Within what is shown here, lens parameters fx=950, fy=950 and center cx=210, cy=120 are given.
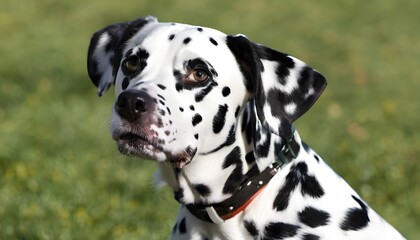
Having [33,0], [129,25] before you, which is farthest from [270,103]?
[33,0]

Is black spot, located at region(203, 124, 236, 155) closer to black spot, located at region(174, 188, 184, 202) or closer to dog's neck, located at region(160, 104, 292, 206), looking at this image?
dog's neck, located at region(160, 104, 292, 206)

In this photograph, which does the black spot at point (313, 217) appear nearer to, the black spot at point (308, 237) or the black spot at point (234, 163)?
the black spot at point (308, 237)

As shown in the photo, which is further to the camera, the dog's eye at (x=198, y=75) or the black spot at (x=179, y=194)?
the black spot at (x=179, y=194)

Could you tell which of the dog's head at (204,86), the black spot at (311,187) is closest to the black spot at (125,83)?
the dog's head at (204,86)

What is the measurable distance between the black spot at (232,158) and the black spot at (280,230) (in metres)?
0.37

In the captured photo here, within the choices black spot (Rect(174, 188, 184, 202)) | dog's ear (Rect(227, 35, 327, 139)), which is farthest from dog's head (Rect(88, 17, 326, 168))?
black spot (Rect(174, 188, 184, 202))

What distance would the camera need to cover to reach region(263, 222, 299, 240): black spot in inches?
191

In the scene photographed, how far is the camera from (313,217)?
16.0 ft

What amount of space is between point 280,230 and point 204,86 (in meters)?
0.83

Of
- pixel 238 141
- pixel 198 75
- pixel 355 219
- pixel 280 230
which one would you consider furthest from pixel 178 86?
pixel 355 219

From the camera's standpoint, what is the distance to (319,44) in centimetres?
1656

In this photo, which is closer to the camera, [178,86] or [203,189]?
[178,86]

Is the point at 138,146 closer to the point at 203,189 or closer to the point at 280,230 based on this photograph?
the point at 203,189

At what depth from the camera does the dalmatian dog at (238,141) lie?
4.78 m
